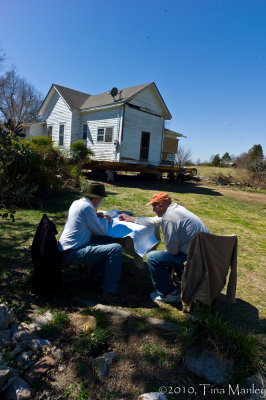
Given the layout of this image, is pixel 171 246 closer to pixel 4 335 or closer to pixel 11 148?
pixel 4 335

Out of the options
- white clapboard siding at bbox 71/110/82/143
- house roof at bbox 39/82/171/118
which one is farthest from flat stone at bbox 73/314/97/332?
white clapboard siding at bbox 71/110/82/143

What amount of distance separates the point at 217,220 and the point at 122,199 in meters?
4.14

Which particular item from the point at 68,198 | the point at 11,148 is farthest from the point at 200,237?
the point at 68,198

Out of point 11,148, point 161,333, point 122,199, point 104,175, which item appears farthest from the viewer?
point 104,175

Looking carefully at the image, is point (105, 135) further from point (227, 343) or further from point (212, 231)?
point (227, 343)

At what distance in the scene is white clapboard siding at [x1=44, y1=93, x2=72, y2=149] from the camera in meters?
19.5

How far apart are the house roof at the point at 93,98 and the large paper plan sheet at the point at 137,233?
13887 mm

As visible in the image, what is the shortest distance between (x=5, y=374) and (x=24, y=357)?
0.30 meters

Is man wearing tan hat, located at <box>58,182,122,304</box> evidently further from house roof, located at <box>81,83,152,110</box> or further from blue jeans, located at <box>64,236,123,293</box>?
house roof, located at <box>81,83,152,110</box>

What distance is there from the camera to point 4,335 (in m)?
2.41

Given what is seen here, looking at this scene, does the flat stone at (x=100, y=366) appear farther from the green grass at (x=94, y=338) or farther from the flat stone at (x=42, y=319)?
the flat stone at (x=42, y=319)

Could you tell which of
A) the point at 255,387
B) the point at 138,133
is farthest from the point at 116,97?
the point at 255,387

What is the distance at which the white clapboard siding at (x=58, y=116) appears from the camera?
19.5 metres

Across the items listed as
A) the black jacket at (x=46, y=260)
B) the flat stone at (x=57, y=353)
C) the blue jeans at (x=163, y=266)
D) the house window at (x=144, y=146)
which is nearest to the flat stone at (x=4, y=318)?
the black jacket at (x=46, y=260)
